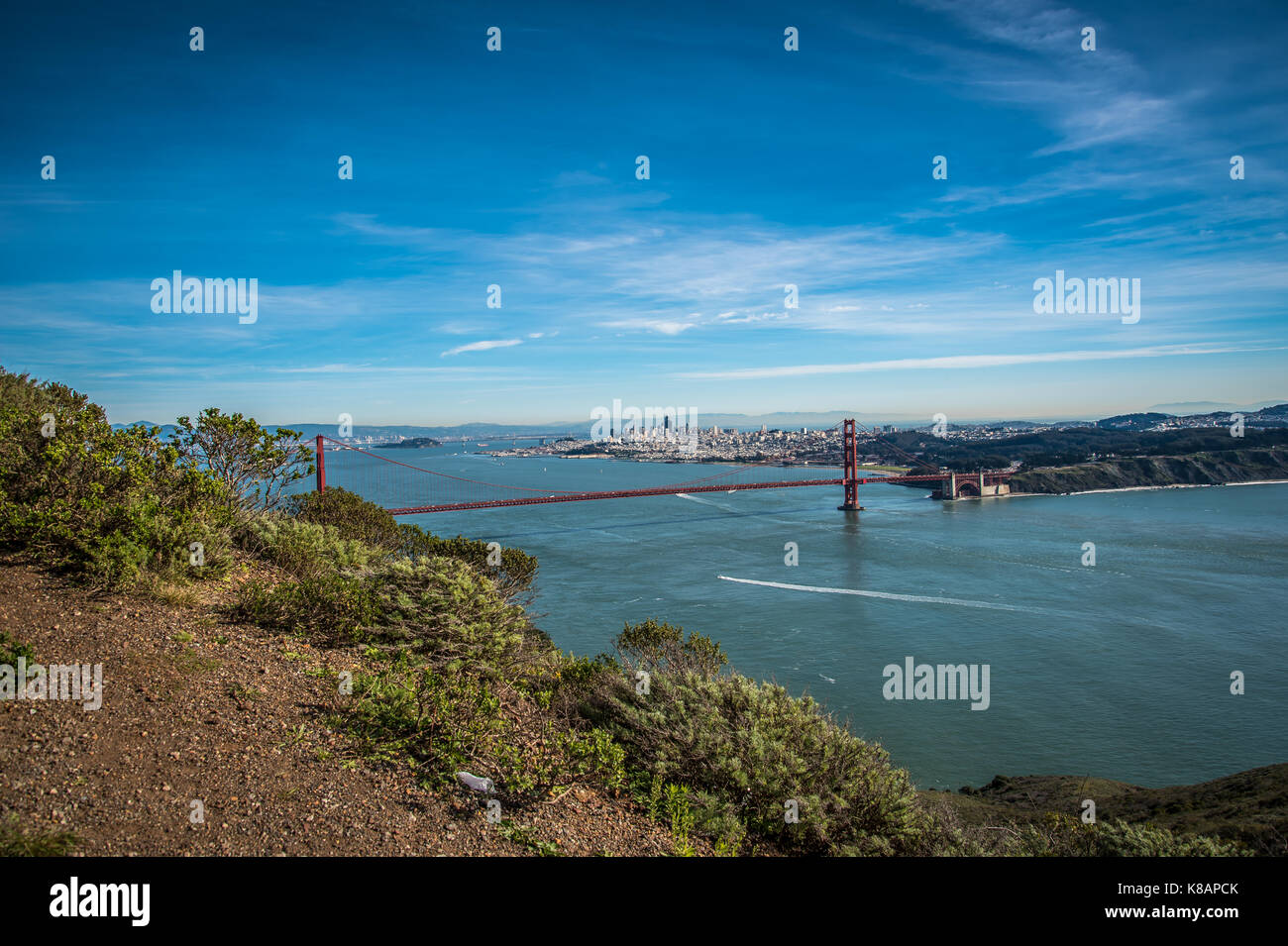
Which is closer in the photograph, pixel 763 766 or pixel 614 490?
pixel 763 766

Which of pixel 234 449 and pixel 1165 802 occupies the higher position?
pixel 234 449

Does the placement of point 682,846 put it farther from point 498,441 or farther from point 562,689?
point 498,441

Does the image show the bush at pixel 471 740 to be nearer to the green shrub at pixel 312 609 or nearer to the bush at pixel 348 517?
the green shrub at pixel 312 609

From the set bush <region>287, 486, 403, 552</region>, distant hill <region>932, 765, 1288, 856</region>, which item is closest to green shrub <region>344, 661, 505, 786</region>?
distant hill <region>932, 765, 1288, 856</region>

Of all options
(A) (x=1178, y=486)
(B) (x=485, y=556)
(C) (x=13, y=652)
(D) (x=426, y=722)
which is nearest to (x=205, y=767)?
(D) (x=426, y=722)

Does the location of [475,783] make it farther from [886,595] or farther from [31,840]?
[886,595]

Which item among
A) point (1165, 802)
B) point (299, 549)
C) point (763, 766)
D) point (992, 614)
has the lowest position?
point (992, 614)

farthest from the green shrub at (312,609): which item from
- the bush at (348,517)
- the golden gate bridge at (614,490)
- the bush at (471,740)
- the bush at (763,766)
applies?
the golden gate bridge at (614,490)
